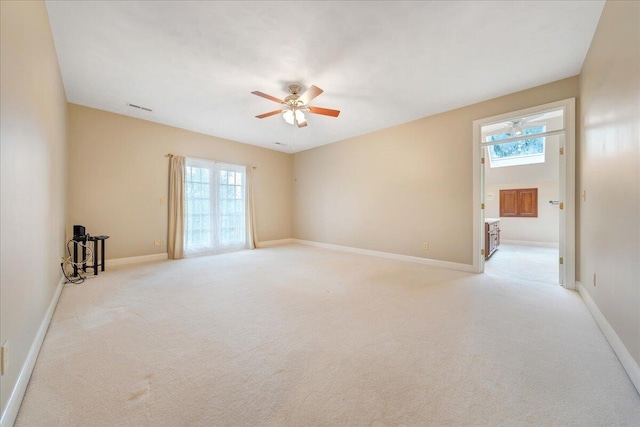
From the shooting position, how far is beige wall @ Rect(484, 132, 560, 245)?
6168mm

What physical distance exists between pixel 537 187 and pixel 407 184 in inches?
188

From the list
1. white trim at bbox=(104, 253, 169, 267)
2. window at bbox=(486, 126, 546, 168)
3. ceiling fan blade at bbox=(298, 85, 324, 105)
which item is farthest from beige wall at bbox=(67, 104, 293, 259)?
window at bbox=(486, 126, 546, 168)

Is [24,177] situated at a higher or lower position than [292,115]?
lower

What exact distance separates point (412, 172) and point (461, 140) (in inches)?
37.5

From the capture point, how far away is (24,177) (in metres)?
1.56

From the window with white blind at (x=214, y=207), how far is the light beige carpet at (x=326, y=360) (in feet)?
7.76

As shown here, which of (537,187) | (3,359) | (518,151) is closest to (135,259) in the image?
(3,359)

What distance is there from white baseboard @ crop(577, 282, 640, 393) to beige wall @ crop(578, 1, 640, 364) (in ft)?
0.14

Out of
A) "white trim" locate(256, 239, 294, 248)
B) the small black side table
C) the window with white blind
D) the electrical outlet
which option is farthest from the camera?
"white trim" locate(256, 239, 294, 248)

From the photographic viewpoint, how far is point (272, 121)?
4.62m

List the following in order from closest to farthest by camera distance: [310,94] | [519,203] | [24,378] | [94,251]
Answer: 1. [24,378]
2. [310,94]
3. [94,251]
4. [519,203]

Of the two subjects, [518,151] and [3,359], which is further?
[518,151]

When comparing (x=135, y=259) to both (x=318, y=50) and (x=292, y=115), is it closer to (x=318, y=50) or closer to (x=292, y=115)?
(x=292, y=115)

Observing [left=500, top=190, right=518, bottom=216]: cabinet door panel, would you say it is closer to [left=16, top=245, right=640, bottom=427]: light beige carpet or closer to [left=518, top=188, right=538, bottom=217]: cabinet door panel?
[left=518, top=188, right=538, bottom=217]: cabinet door panel
